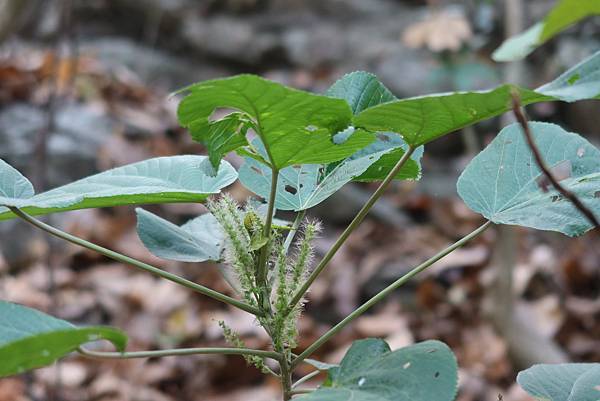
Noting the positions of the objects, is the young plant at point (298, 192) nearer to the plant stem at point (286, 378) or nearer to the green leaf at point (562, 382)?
the plant stem at point (286, 378)

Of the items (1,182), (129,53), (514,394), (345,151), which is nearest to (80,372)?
(514,394)

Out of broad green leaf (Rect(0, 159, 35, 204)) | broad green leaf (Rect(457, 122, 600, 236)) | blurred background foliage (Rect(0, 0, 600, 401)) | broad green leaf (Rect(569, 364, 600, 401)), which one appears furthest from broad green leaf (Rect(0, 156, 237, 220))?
blurred background foliage (Rect(0, 0, 600, 401))

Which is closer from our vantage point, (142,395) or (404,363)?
(404,363)

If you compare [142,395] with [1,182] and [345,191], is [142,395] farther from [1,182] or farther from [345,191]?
[1,182]

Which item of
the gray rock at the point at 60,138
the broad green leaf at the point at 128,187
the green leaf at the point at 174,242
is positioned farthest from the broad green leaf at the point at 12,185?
the gray rock at the point at 60,138

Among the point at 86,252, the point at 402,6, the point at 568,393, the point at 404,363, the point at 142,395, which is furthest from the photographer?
the point at 402,6

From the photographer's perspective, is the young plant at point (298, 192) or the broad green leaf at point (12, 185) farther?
the broad green leaf at point (12, 185)

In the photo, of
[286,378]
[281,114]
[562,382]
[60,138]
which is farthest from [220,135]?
[60,138]

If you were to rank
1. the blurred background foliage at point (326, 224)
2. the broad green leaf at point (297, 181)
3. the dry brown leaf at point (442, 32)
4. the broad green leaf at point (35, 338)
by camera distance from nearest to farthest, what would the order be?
the broad green leaf at point (35, 338) < the broad green leaf at point (297, 181) < the blurred background foliage at point (326, 224) < the dry brown leaf at point (442, 32)
